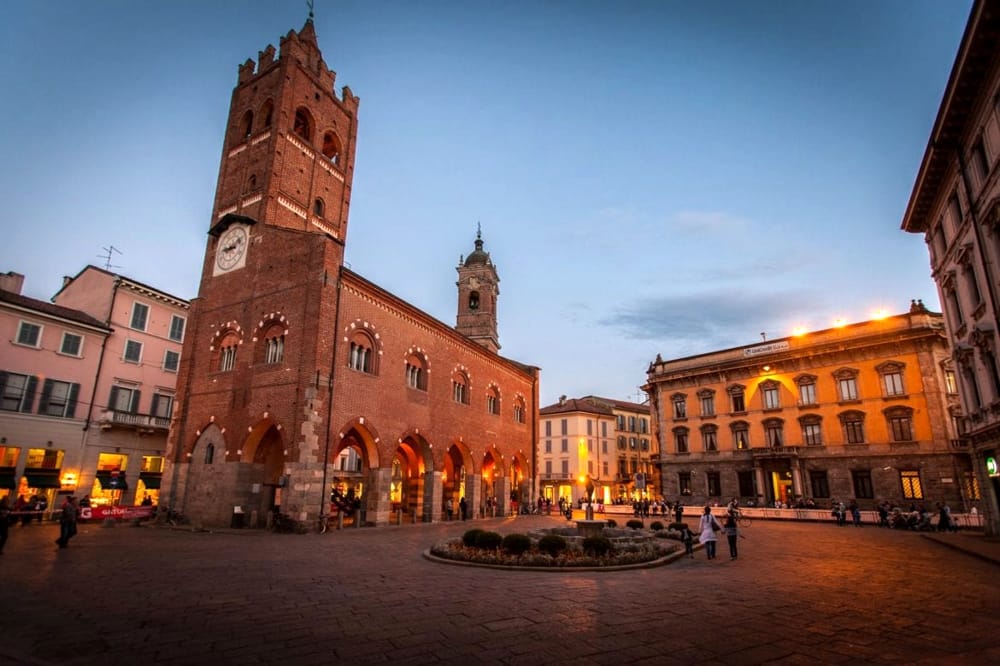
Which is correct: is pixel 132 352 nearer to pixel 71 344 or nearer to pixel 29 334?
pixel 71 344

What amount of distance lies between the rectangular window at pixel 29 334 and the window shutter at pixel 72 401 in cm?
281

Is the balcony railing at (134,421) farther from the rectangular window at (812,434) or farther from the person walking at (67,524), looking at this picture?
the rectangular window at (812,434)

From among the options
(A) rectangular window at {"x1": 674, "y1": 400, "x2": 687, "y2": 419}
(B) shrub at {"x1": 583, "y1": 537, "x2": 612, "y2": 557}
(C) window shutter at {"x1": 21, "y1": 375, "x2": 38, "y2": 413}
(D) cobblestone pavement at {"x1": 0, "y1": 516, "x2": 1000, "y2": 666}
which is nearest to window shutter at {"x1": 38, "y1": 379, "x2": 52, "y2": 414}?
(C) window shutter at {"x1": 21, "y1": 375, "x2": 38, "y2": 413}

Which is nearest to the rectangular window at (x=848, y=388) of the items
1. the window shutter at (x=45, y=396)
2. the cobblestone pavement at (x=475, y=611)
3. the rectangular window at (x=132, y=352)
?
the cobblestone pavement at (x=475, y=611)

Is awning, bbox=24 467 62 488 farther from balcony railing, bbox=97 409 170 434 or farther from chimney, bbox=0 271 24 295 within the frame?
chimney, bbox=0 271 24 295

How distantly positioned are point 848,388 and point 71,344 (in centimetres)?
4898

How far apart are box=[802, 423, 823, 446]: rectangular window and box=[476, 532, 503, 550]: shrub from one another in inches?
1286

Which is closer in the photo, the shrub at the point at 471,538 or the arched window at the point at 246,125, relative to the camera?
the shrub at the point at 471,538

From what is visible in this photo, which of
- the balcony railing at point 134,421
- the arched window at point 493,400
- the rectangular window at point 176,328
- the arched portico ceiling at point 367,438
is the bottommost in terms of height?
the arched portico ceiling at point 367,438

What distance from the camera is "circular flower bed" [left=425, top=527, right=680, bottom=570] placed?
1312cm

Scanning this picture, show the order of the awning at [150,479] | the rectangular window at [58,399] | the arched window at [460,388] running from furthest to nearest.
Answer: the arched window at [460,388] < the awning at [150,479] < the rectangular window at [58,399]

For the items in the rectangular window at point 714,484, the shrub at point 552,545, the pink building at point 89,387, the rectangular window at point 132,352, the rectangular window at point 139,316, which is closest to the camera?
the shrub at point 552,545

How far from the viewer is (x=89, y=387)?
30016 mm

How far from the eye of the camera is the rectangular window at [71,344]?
29250mm
